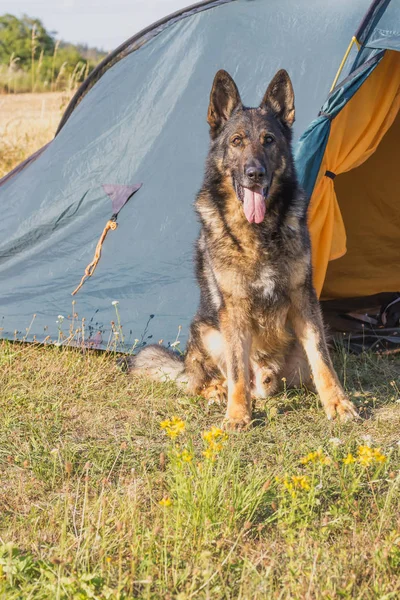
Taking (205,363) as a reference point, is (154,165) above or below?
above

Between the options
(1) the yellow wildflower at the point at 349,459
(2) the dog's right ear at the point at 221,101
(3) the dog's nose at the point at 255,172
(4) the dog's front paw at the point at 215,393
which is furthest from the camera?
(4) the dog's front paw at the point at 215,393

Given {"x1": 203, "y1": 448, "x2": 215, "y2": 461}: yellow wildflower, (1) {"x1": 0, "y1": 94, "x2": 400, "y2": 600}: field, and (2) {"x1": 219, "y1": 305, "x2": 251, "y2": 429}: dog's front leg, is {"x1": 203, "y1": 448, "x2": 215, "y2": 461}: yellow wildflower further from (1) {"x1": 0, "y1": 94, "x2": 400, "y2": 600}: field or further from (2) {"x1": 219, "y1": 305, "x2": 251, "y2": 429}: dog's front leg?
(2) {"x1": 219, "y1": 305, "x2": 251, "y2": 429}: dog's front leg

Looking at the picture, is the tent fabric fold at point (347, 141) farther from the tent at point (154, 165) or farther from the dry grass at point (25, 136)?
the dry grass at point (25, 136)

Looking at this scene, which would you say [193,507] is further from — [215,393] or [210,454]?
[215,393]

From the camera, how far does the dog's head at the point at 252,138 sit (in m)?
3.56

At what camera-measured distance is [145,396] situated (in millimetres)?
4023

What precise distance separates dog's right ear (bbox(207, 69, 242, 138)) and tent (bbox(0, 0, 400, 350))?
713 mm

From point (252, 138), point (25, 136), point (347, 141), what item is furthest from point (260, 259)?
point (25, 136)

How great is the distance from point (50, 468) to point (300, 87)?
278 cm

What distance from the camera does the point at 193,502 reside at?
2.44 metres

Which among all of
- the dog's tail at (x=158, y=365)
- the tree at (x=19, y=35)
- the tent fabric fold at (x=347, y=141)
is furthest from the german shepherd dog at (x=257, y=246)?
the tree at (x=19, y=35)

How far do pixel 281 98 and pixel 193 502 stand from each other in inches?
86.7

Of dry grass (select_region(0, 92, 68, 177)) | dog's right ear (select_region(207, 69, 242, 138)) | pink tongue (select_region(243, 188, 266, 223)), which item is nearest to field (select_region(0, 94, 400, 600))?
pink tongue (select_region(243, 188, 266, 223))

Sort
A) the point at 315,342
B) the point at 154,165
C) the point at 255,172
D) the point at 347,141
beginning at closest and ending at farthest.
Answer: the point at 255,172, the point at 315,342, the point at 347,141, the point at 154,165
